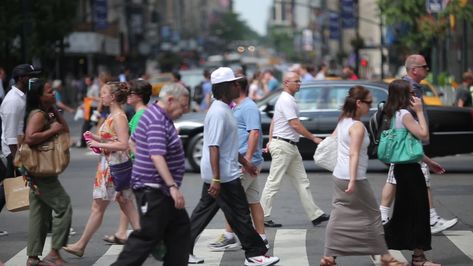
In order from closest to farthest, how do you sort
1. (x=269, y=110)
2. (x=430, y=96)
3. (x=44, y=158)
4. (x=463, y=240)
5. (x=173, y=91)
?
(x=173, y=91), (x=44, y=158), (x=463, y=240), (x=269, y=110), (x=430, y=96)

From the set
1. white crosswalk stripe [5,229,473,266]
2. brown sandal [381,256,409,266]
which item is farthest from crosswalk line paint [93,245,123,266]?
brown sandal [381,256,409,266]

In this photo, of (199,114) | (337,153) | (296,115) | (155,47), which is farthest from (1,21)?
(155,47)

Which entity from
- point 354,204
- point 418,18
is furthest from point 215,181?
point 418,18

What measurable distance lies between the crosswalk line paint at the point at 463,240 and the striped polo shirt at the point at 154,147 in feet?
11.6

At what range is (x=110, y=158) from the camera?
10344 mm

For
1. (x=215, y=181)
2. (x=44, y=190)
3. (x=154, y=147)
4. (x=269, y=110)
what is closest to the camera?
(x=154, y=147)

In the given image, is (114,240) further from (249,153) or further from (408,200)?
(408,200)

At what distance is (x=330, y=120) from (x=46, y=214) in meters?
8.75

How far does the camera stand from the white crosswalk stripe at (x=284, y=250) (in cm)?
1014

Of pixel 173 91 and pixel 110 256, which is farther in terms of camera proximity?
pixel 110 256

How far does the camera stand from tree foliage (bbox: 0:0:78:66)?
39.8 metres

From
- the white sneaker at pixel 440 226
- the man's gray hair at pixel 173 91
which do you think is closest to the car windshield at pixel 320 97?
the white sneaker at pixel 440 226

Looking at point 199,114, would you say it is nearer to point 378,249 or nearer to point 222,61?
point 378,249

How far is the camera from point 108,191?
10391 millimetres
